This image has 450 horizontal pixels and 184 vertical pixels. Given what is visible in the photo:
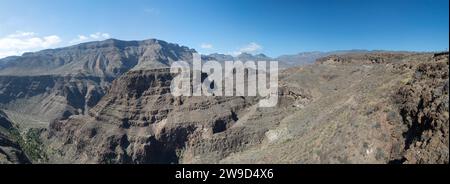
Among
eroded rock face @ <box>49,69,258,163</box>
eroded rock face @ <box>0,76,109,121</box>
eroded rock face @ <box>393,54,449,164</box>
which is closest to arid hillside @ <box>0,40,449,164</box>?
eroded rock face @ <box>393,54,449,164</box>

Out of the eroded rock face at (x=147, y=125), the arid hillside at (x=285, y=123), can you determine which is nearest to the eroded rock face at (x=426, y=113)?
the arid hillside at (x=285, y=123)

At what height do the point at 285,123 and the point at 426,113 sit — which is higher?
the point at 426,113

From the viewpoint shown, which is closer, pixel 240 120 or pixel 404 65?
pixel 404 65

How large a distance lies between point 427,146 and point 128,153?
61.0 meters

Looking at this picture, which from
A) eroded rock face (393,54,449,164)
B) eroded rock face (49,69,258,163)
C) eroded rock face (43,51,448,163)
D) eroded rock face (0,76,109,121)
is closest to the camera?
eroded rock face (393,54,449,164)

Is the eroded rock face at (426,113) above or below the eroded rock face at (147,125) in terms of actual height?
above

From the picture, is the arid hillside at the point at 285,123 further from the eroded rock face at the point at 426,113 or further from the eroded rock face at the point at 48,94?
the eroded rock face at the point at 48,94

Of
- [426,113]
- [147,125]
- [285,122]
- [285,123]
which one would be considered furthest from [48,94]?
[426,113]

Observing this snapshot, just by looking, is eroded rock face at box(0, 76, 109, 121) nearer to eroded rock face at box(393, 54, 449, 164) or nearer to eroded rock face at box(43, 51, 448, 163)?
eroded rock face at box(43, 51, 448, 163)

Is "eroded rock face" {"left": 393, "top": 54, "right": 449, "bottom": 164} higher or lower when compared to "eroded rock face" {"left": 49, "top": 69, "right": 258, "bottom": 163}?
higher

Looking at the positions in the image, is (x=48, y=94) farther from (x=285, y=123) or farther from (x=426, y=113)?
(x=426, y=113)

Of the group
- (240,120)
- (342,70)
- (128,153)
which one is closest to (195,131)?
(240,120)

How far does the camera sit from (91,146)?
267 feet

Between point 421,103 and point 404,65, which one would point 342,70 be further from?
point 421,103
